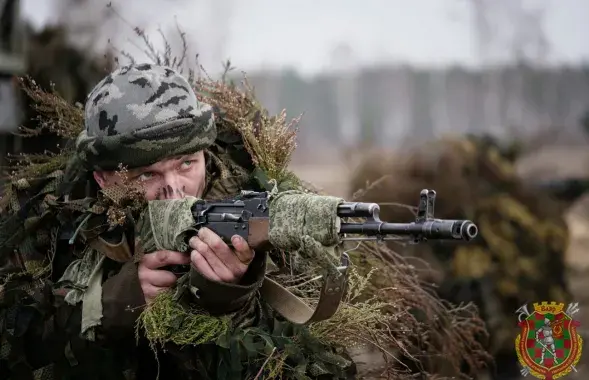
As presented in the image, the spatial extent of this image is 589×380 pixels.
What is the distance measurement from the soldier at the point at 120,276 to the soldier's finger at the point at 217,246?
6 centimetres

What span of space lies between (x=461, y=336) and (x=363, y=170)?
13.6 feet

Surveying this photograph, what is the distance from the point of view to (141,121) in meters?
3.32

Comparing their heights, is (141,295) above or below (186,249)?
below

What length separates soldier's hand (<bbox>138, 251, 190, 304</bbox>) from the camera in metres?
3.27

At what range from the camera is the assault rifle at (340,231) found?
2715mm

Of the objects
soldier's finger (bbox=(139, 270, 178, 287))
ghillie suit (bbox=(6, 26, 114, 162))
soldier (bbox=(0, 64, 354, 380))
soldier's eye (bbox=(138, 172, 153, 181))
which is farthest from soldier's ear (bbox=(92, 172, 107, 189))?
ghillie suit (bbox=(6, 26, 114, 162))

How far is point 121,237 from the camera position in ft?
11.1

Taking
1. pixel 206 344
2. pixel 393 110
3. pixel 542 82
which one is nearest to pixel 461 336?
pixel 206 344

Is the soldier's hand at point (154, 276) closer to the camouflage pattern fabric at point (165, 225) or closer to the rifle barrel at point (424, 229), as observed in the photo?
the camouflage pattern fabric at point (165, 225)

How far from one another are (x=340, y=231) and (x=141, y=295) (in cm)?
79

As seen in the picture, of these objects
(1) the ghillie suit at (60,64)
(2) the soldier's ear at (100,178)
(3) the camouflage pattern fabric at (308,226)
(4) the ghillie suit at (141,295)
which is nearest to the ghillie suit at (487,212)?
(1) the ghillie suit at (60,64)

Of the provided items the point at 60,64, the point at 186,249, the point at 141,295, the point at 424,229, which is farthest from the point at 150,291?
the point at 60,64

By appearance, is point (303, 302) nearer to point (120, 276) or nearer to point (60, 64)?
point (120, 276)

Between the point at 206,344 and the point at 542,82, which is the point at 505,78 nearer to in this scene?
the point at 542,82
